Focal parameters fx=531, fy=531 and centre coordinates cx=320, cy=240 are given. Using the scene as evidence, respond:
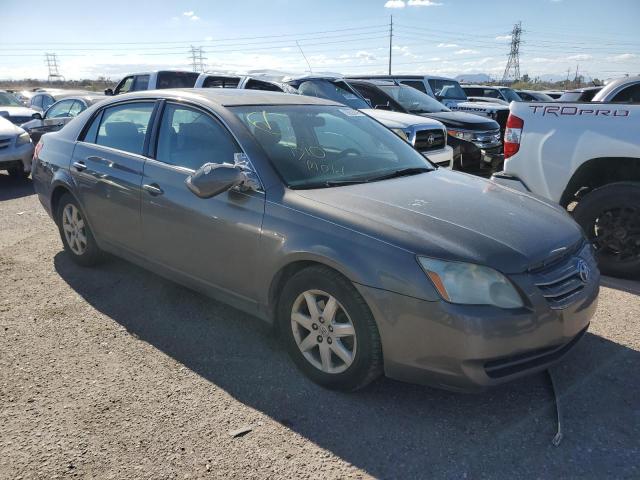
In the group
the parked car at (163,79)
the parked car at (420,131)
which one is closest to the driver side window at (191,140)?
the parked car at (420,131)

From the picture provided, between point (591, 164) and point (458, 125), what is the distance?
535 cm

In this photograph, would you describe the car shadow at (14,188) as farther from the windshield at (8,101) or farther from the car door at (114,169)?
the car door at (114,169)

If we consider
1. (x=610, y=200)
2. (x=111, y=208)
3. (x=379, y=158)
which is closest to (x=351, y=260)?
(x=379, y=158)

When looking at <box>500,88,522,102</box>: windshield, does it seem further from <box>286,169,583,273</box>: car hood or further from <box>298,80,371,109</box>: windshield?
<box>286,169,583,273</box>: car hood

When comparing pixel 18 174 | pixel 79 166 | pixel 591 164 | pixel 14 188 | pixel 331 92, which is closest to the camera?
pixel 79 166

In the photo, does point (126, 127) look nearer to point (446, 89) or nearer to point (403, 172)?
point (403, 172)

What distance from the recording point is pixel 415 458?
246cm

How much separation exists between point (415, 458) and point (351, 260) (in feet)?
3.22

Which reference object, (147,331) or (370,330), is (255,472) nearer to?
(370,330)

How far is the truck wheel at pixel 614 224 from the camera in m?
4.52

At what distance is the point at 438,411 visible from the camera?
9.27ft

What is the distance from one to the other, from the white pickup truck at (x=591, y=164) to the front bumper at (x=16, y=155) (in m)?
8.15

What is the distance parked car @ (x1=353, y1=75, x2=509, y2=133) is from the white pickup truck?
761cm

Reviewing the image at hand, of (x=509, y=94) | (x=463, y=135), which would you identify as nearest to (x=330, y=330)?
(x=463, y=135)
